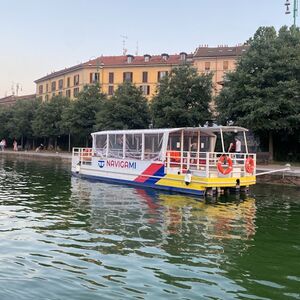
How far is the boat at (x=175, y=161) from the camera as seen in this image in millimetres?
20453

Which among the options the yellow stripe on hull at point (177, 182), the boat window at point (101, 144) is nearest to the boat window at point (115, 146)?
the boat window at point (101, 144)

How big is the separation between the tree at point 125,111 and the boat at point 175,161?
2146cm

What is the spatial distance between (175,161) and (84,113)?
35.7 metres

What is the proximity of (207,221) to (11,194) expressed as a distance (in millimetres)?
9491

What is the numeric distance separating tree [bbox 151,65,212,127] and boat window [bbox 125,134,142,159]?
1738cm

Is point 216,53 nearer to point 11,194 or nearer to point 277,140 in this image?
point 277,140

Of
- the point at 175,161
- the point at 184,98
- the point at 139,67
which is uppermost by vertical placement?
the point at 139,67

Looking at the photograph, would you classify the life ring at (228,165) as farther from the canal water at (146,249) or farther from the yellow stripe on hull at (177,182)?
the canal water at (146,249)

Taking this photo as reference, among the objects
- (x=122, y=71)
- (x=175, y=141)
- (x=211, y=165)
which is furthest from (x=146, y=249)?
(x=122, y=71)

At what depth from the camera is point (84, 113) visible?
56.6m

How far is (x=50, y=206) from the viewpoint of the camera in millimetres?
16219

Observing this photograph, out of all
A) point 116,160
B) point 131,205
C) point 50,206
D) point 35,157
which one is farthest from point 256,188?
point 35,157

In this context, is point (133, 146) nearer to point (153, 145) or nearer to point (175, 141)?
point (153, 145)

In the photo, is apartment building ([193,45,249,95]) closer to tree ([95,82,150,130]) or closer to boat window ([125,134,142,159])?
tree ([95,82,150,130])
